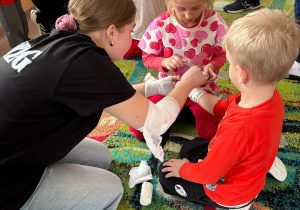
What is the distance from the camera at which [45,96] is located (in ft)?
2.32

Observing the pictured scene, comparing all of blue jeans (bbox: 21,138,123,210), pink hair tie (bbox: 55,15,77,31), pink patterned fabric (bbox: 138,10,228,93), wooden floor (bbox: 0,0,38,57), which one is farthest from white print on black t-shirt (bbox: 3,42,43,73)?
wooden floor (bbox: 0,0,38,57)

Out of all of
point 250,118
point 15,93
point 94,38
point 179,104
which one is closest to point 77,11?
point 94,38

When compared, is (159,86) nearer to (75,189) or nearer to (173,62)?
(173,62)

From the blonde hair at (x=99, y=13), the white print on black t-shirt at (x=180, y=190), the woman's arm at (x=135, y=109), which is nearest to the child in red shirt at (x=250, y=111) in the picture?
the white print on black t-shirt at (x=180, y=190)

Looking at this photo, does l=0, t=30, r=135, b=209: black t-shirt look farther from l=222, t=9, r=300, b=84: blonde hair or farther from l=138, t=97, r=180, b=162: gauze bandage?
l=222, t=9, r=300, b=84: blonde hair

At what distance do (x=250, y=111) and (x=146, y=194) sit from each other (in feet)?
1.95

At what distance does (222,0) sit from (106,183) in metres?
2.24

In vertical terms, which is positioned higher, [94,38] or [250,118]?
[94,38]

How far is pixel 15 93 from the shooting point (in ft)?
2.39

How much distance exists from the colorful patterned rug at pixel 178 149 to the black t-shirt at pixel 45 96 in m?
0.46

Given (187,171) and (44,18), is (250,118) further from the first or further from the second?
(44,18)

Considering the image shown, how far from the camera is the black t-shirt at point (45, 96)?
702 mm

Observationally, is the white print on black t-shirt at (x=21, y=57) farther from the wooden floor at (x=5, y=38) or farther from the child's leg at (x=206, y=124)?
the wooden floor at (x=5, y=38)

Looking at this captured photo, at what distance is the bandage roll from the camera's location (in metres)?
1.08
